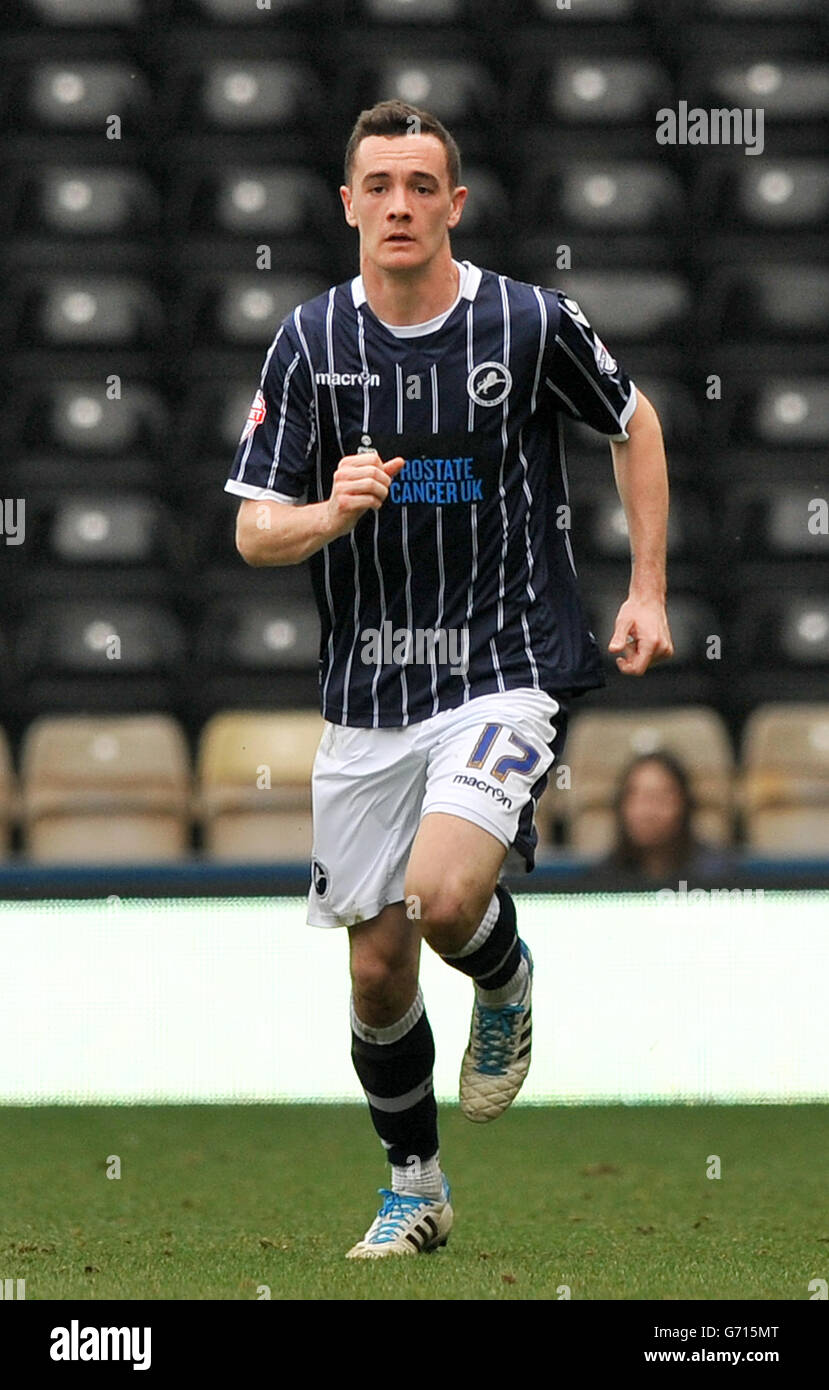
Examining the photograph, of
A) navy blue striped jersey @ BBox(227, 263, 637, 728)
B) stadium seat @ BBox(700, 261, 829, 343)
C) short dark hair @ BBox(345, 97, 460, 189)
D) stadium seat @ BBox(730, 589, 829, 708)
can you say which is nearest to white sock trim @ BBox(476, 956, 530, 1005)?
navy blue striped jersey @ BBox(227, 263, 637, 728)

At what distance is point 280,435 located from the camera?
446 centimetres

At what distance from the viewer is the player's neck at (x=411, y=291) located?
4469mm

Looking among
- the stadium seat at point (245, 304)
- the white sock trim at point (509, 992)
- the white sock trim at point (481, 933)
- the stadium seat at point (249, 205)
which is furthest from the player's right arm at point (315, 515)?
the stadium seat at point (249, 205)

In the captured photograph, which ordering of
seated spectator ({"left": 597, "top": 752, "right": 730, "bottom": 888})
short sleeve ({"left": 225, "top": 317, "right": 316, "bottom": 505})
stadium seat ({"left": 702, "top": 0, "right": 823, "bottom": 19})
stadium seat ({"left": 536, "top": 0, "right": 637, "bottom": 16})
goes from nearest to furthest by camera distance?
short sleeve ({"left": 225, "top": 317, "right": 316, "bottom": 505})
seated spectator ({"left": 597, "top": 752, "right": 730, "bottom": 888})
stadium seat ({"left": 536, "top": 0, "right": 637, "bottom": 16})
stadium seat ({"left": 702, "top": 0, "right": 823, "bottom": 19})

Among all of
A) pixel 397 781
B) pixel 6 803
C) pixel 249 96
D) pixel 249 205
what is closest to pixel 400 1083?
pixel 397 781

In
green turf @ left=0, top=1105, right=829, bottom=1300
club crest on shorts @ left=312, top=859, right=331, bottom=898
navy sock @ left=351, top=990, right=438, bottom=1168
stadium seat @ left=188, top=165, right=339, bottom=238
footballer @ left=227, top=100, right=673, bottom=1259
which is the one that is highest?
stadium seat @ left=188, top=165, right=339, bottom=238

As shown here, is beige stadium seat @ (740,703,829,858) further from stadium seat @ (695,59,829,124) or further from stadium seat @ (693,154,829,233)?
stadium seat @ (695,59,829,124)

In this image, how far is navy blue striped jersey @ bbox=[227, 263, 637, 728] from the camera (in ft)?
14.6

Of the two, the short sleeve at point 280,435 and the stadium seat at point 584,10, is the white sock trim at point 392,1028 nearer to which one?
the short sleeve at point 280,435

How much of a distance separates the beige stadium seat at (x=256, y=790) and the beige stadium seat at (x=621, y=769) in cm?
86

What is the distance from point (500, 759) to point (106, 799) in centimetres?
396

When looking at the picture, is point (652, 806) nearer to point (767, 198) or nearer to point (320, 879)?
point (320, 879)

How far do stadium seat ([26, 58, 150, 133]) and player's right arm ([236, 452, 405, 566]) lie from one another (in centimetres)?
617

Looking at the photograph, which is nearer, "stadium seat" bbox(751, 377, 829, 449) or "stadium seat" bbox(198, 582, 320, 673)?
"stadium seat" bbox(198, 582, 320, 673)
